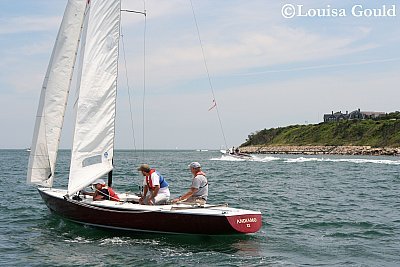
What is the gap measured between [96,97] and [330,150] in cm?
9136

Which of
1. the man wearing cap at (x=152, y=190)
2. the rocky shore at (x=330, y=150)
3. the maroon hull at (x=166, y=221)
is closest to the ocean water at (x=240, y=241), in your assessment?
the maroon hull at (x=166, y=221)

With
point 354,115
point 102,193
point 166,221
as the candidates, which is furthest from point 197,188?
point 354,115

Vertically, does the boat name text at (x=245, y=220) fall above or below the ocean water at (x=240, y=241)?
above

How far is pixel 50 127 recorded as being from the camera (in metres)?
17.5

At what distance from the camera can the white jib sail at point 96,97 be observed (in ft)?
48.2

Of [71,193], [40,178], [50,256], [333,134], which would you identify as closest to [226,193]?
[40,178]

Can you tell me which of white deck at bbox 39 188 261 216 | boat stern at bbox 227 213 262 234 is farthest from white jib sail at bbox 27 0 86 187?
boat stern at bbox 227 213 262 234

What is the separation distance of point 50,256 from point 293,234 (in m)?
6.49

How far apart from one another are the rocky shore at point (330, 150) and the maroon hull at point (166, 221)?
75.4m

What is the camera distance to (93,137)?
1495 centimetres

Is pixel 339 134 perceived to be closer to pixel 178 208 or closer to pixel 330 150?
pixel 330 150

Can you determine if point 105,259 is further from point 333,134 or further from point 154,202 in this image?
point 333,134

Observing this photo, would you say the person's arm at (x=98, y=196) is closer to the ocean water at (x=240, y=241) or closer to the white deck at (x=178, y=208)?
the white deck at (x=178, y=208)

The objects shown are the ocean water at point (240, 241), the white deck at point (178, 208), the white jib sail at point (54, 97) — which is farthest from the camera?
the white jib sail at point (54, 97)
